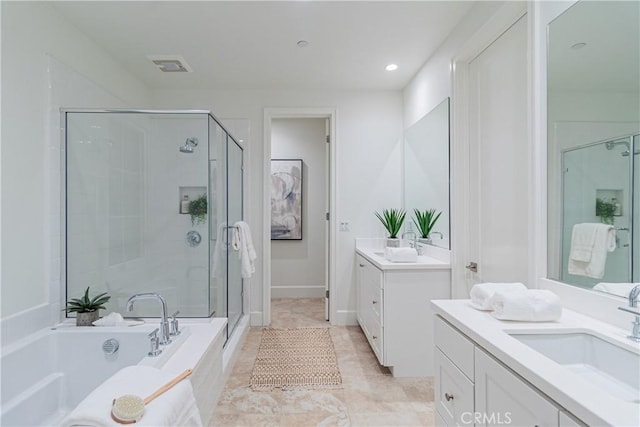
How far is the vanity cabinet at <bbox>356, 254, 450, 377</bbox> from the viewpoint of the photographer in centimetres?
232

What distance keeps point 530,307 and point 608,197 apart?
1.56ft

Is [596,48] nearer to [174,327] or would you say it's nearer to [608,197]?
[608,197]

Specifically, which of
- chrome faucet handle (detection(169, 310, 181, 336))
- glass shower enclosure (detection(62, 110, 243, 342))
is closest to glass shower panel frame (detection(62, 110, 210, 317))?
glass shower enclosure (detection(62, 110, 243, 342))

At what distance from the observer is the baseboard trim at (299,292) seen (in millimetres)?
4480

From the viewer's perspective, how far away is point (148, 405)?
42.2 inches

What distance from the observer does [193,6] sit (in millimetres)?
2029

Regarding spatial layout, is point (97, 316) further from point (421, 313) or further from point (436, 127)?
point (436, 127)

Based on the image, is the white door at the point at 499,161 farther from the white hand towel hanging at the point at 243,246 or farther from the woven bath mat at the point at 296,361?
the white hand towel hanging at the point at 243,246

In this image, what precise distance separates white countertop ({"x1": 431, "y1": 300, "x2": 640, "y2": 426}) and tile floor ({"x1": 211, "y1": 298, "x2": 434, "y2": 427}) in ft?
3.04

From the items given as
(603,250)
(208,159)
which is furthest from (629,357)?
(208,159)

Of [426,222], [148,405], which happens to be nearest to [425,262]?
[426,222]

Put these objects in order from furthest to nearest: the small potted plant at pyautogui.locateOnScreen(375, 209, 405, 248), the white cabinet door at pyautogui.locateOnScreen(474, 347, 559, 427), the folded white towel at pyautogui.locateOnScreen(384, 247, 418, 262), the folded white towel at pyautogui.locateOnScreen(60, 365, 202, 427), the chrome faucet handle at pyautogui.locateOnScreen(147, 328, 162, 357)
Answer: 1. the small potted plant at pyautogui.locateOnScreen(375, 209, 405, 248)
2. the folded white towel at pyautogui.locateOnScreen(384, 247, 418, 262)
3. the chrome faucet handle at pyautogui.locateOnScreen(147, 328, 162, 357)
4. the folded white towel at pyautogui.locateOnScreen(60, 365, 202, 427)
5. the white cabinet door at pyautogui.locateOnScreen(474, 347, 559, 427)

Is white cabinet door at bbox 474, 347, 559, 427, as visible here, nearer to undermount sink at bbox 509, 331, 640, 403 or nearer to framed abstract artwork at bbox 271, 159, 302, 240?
undermount sink at bbox 509, 331, 640, 403

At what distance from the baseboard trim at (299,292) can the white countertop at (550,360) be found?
320 cm
